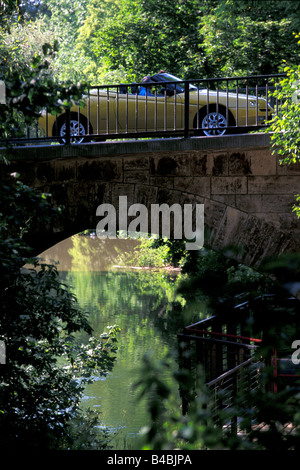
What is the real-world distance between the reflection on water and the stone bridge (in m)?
1.59

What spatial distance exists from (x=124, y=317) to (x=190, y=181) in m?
9.98

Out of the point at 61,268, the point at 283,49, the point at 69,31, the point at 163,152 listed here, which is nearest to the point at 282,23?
the point at 283,49

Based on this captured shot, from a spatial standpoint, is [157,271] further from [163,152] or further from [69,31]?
[69,31]

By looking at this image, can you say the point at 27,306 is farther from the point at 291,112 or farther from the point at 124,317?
the point at 124,317

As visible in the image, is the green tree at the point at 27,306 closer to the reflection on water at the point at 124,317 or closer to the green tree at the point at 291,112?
the reflection on water at the point at 124,317

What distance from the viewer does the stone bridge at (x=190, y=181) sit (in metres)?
7.94

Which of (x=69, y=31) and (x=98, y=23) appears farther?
(x=69, y=31)

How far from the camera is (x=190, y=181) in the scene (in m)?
8.23

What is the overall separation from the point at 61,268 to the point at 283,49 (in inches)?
594

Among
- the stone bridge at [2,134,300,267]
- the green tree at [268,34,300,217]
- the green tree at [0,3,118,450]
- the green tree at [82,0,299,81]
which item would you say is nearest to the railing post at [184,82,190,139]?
the stone bridge at [2,134,300,267]

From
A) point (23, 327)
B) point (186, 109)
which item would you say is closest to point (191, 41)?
point (186, 109)

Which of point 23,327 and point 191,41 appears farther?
point 191,41

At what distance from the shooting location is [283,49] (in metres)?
18.0

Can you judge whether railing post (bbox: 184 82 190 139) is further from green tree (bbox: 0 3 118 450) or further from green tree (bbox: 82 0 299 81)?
green tree (bbox: 82 0 299 81)
